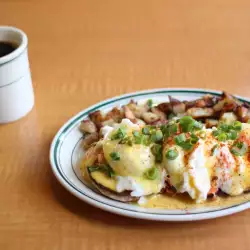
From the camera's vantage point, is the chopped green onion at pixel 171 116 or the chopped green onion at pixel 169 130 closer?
the chopped green onion at pixel 169 130

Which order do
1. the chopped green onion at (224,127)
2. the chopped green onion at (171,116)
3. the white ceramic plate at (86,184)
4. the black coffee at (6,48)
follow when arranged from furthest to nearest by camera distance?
the black coffee at (6,48)
the chopped green onion at (171,116)
the chopped green onion at (224,127)
the white ceramic plate at (86,184)

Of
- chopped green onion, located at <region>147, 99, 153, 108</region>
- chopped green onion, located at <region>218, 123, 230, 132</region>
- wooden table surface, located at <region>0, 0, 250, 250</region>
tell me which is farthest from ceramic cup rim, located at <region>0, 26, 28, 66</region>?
chopped green onion, located at <region>218, 123, 230, 132</region>

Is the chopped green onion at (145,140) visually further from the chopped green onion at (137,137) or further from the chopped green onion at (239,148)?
the chopped green onion at (239,148)

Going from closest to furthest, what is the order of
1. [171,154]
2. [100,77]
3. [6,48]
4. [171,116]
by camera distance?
1. [171,154]
2. [171,116]
3. [6,48]
4. [100,77]

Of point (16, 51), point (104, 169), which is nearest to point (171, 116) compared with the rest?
point (104, 169)

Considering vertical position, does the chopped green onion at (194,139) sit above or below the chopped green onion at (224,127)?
above

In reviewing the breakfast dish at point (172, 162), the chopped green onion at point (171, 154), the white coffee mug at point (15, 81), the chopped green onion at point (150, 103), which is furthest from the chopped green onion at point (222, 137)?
the white coffee mug at point (15, 81)

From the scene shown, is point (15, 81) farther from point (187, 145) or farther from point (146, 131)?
point (187, 145)
